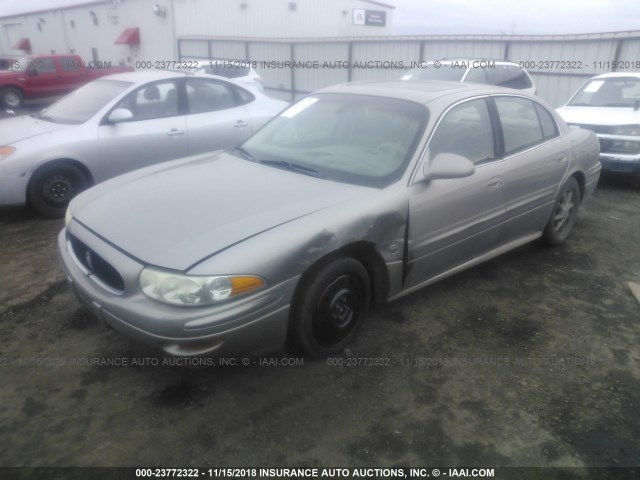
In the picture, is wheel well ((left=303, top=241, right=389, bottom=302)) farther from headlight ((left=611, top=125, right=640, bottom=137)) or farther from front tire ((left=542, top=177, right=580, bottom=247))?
headlight ((left=611, top=125, right=640, bottom=137))

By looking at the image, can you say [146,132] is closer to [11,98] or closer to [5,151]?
[5,151]

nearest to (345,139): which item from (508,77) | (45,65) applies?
(508,77)

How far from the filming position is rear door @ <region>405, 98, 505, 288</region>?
3168 mm

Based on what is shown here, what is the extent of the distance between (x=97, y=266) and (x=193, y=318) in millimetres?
770

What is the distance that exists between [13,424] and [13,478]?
38cm

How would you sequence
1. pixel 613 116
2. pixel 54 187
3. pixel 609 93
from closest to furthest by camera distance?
1. pixel 54 187
2. pixel 613 116
3. pixel 609 93

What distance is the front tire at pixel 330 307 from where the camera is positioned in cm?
269

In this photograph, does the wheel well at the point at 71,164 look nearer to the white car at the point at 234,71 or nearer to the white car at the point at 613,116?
the white car at the point at 613,116

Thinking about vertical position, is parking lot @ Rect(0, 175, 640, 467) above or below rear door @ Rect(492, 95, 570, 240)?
below

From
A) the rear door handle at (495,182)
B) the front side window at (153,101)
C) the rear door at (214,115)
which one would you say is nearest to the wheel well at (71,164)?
the front side window at (153,101)

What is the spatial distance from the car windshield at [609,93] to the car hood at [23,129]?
7.45 meters

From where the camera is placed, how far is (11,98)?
14938 millimetres

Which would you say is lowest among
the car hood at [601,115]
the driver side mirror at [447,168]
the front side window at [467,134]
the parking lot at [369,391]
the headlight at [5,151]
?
the parking lot at [369,391]

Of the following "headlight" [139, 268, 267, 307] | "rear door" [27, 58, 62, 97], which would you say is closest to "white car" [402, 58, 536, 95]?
"headlight" [139, 268, 267, 307]
